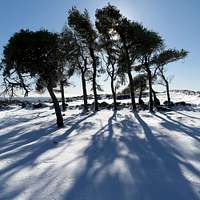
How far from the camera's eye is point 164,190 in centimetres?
535

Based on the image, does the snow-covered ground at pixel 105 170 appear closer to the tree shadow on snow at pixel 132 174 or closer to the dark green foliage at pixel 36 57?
the tree shadow on snow at pixel 132 174

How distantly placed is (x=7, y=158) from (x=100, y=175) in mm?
3726

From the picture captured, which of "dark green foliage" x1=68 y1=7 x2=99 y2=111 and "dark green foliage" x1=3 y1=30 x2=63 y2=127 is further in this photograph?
"dark green foliage" x1=68 y1=7 x2=99 y2=111

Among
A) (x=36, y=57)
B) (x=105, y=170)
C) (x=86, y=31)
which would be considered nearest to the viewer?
(x=105, y=170)

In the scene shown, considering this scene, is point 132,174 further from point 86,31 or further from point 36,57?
point 86,31

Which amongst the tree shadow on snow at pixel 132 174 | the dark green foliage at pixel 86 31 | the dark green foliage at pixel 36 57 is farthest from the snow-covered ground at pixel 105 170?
the dark green foliage at pixel 86 31

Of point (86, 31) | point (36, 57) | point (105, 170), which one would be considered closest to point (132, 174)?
point (105, 170)

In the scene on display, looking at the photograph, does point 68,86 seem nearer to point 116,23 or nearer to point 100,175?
point 116,23

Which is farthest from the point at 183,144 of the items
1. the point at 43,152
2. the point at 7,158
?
the point at 7,158

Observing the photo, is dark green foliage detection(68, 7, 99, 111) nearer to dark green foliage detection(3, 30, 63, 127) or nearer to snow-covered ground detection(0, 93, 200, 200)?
dark green foliage detection(3, 30, 63, 127)

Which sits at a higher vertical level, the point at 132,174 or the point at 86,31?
the point at 86,31

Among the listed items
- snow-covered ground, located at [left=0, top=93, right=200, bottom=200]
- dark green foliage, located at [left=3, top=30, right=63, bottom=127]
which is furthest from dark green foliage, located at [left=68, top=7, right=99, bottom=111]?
snow-covered ground, located at [left=0, top=93, right=200, bottom=200]

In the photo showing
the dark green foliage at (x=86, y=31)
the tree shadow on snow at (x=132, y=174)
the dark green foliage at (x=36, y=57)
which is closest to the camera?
the tree shadow on snow at (x=132, y=174)

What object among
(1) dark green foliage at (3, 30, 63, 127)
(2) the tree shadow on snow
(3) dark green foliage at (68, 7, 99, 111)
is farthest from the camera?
(3) dark green foliage at (68, 7, 99, 111)
